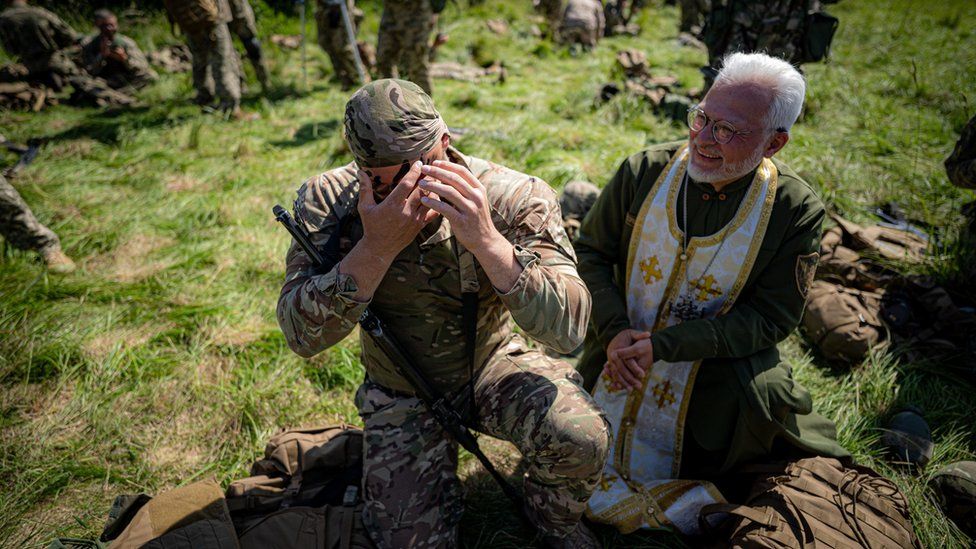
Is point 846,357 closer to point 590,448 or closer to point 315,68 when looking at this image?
point 590,448

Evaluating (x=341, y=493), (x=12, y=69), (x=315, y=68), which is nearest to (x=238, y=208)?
(x=341, y=493)

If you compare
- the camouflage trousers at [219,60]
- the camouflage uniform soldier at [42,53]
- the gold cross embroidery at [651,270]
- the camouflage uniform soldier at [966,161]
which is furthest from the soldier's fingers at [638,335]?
the camouflage uniform soldier at [42,53]

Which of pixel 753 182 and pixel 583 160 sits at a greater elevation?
pixel 753 182

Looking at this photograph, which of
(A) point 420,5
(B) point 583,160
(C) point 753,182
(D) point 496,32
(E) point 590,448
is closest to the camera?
(E) point 590,448

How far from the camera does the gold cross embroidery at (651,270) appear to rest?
236 centimetres

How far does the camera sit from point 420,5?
6.31m

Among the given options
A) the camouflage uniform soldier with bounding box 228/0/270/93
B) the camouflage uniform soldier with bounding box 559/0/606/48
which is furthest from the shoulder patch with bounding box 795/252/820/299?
the camouflage uniform soldier with bounding box 559/0/606/48

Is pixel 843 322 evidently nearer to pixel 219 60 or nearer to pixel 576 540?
pixel 576 540

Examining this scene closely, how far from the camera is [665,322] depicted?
2391 mm

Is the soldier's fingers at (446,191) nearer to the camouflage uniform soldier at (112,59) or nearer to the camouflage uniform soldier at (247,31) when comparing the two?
the camouflage uniform soldier at (247,31)

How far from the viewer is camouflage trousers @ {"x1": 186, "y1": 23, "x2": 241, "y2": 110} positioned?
7.09 meters

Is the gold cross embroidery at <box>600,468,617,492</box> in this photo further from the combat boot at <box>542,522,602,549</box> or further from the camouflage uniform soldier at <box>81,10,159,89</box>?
the camouflage uniform soldier at <box>81,10,159,89</box>

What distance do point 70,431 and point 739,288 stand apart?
3514mm

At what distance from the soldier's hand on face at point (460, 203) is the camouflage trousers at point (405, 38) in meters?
5.56
